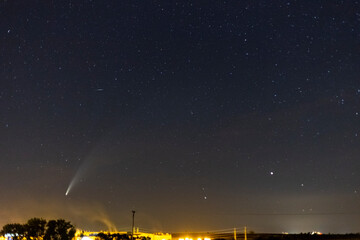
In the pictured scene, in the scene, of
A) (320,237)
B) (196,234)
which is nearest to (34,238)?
(196,234)

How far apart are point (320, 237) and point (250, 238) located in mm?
12639

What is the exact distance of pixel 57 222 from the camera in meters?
51.7

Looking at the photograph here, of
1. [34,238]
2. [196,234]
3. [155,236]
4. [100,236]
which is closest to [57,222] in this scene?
[34,238]

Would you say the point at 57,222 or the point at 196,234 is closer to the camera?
the point at 57,222

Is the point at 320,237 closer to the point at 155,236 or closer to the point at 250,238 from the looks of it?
the point at 250,238

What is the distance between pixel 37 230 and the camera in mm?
50438

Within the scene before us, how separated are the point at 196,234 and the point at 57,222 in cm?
3758

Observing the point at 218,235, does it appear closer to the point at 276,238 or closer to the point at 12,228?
the point at 276,238

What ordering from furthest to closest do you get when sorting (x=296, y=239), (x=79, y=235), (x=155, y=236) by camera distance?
(x=155, y=236)
(x=296, y=239)
(x=79, y=235)

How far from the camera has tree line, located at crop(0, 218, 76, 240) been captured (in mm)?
50344

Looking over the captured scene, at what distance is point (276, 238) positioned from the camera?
7319 cm

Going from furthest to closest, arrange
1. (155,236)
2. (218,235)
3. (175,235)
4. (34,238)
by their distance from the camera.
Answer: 1. (175,235)
2. (218,235)
3. (155,236)
4. (34,238)

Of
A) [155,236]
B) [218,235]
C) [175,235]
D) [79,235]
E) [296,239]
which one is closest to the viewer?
[79,235]

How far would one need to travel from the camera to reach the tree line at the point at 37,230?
165 feet
